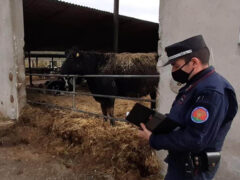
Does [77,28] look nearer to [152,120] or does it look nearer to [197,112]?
[152,120]

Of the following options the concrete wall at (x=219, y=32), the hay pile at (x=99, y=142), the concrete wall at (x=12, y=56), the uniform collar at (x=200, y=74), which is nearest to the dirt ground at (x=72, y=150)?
the hay pile at (x=99, y=142)

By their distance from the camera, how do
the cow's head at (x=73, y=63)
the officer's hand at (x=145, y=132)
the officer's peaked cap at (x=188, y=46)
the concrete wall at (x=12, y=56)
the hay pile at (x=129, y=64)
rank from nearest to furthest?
the officer's peaked cap at (x=188, y=46) < the officer's hand at (x=145, y=132) < the concrete wall at (x=12, y=56) < the cow's head at (x=73, y=63) < the hay pile at (x=129, y=64)

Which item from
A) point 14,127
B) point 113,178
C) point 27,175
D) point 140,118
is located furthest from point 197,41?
point 14,127

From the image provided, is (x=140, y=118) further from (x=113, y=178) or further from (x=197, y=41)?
(x=113, y=178)

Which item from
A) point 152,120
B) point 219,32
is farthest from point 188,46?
point 219,32

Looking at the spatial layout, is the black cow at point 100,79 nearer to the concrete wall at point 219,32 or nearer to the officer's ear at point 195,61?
the concrete wall at point 219,32

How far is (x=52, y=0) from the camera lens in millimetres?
4914

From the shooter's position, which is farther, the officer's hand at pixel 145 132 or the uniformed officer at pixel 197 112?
the officer's hand at pixel 145 132

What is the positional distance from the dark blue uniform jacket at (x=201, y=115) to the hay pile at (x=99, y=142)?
4.80ft

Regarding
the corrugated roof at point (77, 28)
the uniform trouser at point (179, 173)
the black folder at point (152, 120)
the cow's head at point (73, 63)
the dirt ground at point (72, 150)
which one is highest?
the corrugated roof at point (77, 28)

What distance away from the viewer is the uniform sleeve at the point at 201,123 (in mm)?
1119

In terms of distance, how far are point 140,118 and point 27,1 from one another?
496cm

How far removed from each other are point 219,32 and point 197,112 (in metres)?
1.28

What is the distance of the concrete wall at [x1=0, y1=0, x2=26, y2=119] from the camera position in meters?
3.98
